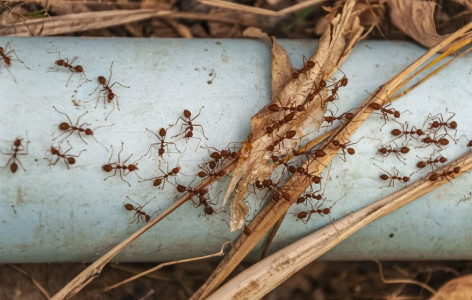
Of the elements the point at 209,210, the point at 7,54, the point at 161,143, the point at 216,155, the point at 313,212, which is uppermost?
the point at 7,54

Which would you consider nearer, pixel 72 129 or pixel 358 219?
pixel 72 129

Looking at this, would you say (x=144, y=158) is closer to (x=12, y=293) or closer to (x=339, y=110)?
(x=339, y=110)

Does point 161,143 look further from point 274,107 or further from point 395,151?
point 395,151

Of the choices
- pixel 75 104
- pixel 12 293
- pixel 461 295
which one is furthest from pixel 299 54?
pixel 12 293

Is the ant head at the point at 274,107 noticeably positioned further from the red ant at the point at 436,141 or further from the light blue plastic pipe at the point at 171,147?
the red ant at the point at 436,141

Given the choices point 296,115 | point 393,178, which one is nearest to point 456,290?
point 393,178

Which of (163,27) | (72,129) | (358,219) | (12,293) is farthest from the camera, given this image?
(163,27)

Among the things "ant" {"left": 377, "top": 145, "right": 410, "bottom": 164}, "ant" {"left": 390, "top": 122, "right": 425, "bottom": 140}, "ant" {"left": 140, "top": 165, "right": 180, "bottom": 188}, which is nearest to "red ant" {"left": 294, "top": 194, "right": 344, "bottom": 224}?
"ant" {"left": 377, "top": 145, "right": 410, "bottom": 164}
